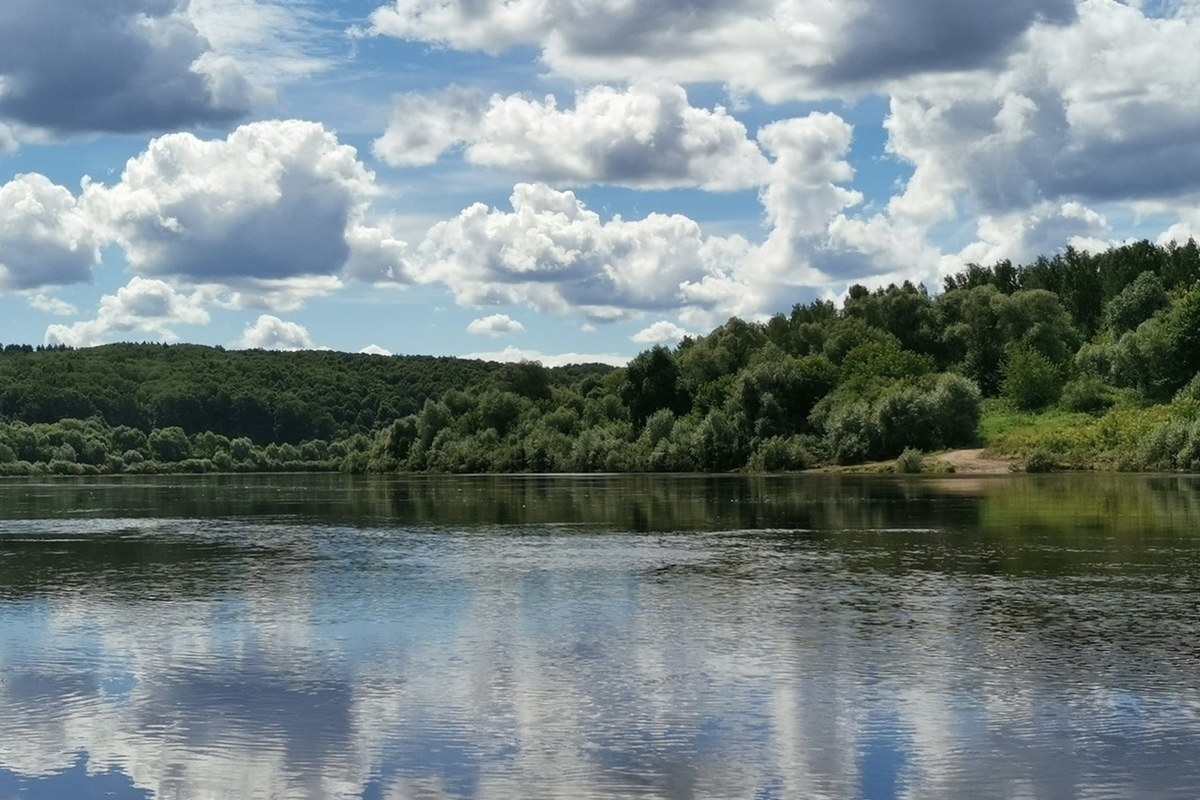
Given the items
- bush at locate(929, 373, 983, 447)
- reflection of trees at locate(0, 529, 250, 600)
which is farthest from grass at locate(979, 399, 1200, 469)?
reflection of trees at locate(0, 529, 250, 600)

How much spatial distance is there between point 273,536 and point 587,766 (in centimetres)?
3869

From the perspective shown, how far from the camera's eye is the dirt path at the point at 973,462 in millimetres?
106688

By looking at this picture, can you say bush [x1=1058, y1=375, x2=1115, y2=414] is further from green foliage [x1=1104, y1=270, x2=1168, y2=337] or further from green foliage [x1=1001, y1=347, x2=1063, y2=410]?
green foliage [x1=1104, y1=270, x2=1168, y2=337]

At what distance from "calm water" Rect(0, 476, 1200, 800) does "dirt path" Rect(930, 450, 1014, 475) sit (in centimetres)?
6181

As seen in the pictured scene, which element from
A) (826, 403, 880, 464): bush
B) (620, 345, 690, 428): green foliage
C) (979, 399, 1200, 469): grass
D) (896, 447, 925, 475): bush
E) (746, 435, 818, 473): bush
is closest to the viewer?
(979, 399, 1200, 469): grass

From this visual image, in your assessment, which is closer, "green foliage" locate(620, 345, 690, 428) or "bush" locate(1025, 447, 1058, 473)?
"bush" locate(1025, 447, 1058, 473)

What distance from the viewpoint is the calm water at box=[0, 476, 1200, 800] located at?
15156 mm

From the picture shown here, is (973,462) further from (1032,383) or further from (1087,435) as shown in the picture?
(1032,383)


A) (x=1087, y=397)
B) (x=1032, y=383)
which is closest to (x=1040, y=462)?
(x=1087, y=397)

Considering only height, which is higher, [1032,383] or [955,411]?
[1032,383]

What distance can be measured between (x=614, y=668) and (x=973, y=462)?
308ft

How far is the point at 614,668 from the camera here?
21.3m

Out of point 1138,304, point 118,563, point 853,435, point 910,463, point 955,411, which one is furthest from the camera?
point 1138,304

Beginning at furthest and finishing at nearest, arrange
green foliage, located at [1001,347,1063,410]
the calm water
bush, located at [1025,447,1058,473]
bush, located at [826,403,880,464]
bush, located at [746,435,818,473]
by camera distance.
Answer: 1. green foliage, located at [1001,347,1063,410]
2. bush, located at [746,435,818,473]
3. bush, located at [826,403,880,464]
4. bush, located at [1025,447,1058,473]
5. the calm water
